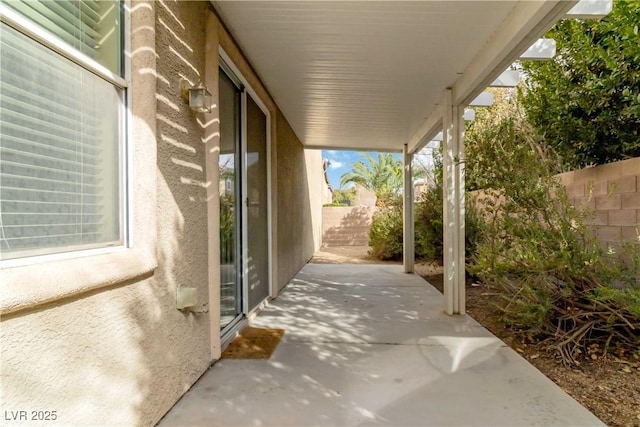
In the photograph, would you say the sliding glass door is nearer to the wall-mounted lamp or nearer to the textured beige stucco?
the textured beige stucco

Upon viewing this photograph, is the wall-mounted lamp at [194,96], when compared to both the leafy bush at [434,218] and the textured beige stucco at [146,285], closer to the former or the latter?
the textured beige stucco at [146,285]

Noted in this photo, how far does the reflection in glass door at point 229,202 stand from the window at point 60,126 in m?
1.59

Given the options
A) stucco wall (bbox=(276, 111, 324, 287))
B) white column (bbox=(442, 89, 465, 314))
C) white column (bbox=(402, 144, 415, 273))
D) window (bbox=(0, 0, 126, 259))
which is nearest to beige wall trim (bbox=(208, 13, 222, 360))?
window (bbox=(0, 0, 126, 259))

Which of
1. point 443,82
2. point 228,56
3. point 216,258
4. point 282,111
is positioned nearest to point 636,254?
point 443,82

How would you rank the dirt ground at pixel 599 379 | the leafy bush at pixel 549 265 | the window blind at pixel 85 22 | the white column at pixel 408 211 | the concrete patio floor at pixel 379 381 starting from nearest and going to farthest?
the window blind at pixel 85 22
the concrete patio floor at pixel 379 381
the dirt ground at pixel 599 379
the leafy bush at pixel 549 265
the white column at pixel 408 211

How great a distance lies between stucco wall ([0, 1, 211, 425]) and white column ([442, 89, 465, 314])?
3.09m

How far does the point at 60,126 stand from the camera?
159 centimetres

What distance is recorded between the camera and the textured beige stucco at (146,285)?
1.34 meters

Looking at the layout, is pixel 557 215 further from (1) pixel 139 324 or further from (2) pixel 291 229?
(2) pixel 291 229

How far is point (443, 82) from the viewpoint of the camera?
14.5 ft

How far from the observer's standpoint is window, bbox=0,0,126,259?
136 centimetres

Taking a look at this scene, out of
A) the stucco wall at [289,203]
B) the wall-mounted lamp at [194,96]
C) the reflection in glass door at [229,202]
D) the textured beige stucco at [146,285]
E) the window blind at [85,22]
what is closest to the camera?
the textured beige stucco at [146,285]

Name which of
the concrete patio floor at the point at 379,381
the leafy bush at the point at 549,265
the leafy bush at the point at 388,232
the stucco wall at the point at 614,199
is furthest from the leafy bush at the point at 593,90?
the leafy bush at the point at 388,232

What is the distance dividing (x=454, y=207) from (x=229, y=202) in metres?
2.80
